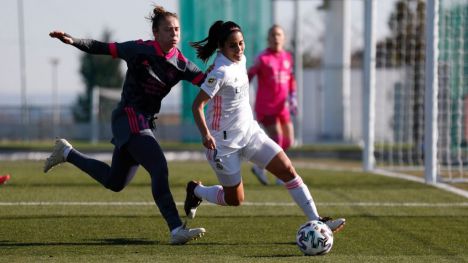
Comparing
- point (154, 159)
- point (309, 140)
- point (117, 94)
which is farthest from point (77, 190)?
point (117, 94)

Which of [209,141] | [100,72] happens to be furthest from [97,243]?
[100,72]

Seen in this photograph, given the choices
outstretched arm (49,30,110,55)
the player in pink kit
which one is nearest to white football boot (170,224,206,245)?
outstretched arm (49,30,110,55)

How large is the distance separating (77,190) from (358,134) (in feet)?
78.8

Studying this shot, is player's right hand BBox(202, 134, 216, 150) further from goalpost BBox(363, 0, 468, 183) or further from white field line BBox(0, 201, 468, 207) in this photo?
goalpost BBox(363, 0, 468, 183)

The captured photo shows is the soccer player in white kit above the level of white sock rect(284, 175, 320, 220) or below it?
above

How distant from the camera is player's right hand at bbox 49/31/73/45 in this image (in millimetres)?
7145

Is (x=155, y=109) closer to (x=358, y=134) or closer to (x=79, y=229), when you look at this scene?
(x=79, y=229)

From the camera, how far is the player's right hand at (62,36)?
7.14 meters

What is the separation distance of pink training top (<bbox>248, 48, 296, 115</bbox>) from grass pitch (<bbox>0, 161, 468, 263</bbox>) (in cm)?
113

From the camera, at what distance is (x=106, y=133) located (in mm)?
36156

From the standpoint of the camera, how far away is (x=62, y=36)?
7.18 m

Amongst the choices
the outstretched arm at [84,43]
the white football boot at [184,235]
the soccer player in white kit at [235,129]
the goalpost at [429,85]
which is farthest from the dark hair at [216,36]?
the goalpost at [429,85]

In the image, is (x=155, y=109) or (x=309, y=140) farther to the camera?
(x=309, y=140)

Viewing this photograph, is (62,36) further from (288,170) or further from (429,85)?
(429,85)
